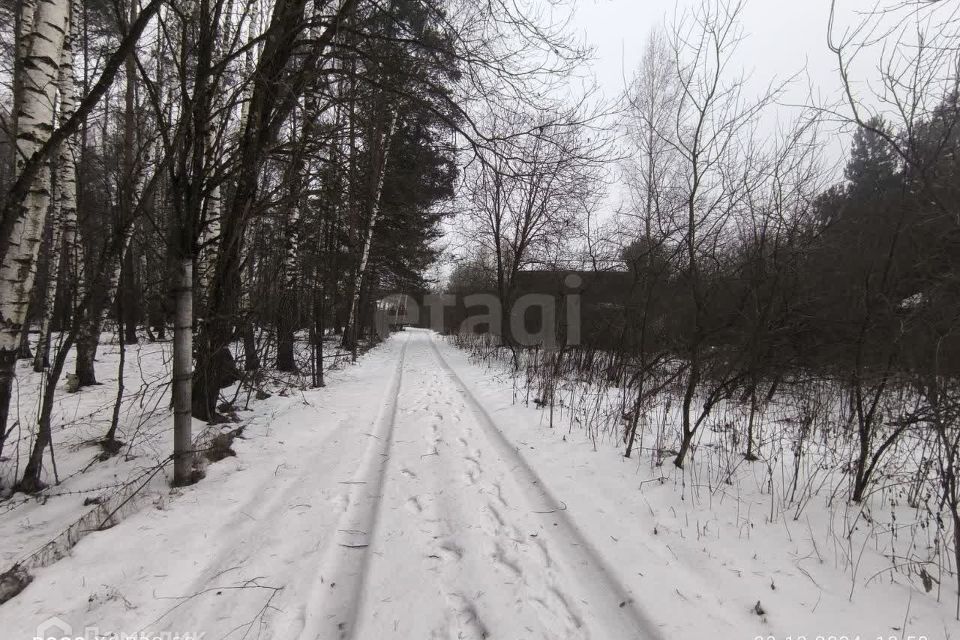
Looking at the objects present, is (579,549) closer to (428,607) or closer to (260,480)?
(428,607)

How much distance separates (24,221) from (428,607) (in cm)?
390

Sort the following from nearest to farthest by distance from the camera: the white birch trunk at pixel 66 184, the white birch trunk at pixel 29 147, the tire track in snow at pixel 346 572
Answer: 1. the tire track in snow at pixel 346 572
2. the white birch trunk at pixel 29 147
3. the white birch trunk at pixel 66 184

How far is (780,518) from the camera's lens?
263cm

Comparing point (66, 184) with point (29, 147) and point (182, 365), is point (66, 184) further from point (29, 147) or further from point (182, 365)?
point (182, 365)

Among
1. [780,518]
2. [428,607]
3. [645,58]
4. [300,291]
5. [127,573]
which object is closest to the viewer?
[428,607]

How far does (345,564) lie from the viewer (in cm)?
203

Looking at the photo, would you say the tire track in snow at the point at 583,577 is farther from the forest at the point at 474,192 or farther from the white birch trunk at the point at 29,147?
the white birch trunk at the point at 29,147

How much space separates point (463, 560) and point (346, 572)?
0.65 meters

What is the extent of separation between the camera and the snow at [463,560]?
1.67 metres

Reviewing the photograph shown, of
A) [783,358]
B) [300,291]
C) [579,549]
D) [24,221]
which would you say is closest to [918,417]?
[783,358]

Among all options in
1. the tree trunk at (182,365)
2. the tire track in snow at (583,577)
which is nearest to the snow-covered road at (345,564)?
the tire track in snow at (583,577)

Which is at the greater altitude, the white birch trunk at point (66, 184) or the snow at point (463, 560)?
the white birch trunk at point (66, 184)

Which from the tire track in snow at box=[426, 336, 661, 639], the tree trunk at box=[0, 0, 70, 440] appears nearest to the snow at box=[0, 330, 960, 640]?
the tire track in snow at box=[426, 336, 661, 639]

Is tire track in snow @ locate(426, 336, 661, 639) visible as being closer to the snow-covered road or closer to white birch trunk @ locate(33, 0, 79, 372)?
the snow-covered road
